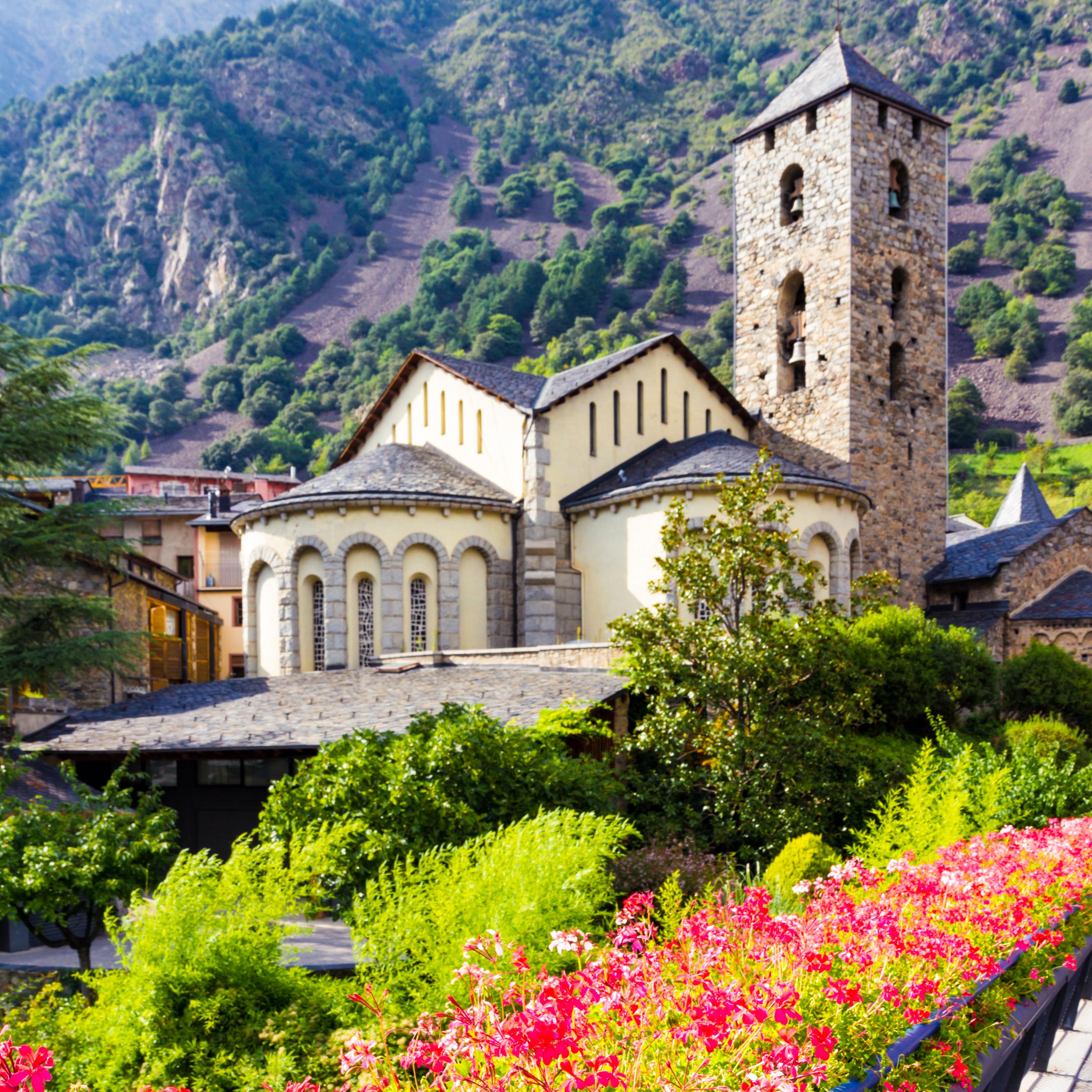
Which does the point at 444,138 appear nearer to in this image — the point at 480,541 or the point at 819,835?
the point at 480,541

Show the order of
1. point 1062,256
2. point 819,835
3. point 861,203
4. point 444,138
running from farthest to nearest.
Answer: point 444,138 → point 1062,256 → point 861,203 → point 819,835

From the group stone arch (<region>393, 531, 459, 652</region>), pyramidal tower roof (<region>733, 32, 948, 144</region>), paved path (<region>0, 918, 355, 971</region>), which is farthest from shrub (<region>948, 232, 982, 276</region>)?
paved path (<region>0, 918, 355, 971</region>)

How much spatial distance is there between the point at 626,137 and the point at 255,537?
176 meters

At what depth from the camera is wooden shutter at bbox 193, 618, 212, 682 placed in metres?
38.4

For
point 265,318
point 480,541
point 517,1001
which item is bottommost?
point 517,1001

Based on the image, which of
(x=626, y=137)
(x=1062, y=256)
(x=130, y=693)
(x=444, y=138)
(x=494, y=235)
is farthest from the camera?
(x=444, y=138)

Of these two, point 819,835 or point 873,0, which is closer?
point 819,835

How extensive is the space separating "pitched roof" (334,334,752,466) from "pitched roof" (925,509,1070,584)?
8100 mm

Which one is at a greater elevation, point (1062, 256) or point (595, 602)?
point (1062, 256)

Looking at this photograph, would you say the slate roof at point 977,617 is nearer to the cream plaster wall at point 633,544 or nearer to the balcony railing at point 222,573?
the cream plaster wall at point 633,544

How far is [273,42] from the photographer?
19025cm

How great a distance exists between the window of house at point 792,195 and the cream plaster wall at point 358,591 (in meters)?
18.1

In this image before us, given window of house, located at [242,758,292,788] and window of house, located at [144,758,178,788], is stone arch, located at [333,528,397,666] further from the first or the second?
window of house, located at [242,758,292,788]

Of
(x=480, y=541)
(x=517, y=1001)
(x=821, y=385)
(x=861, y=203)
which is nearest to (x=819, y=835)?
(x=517, y=1001)
